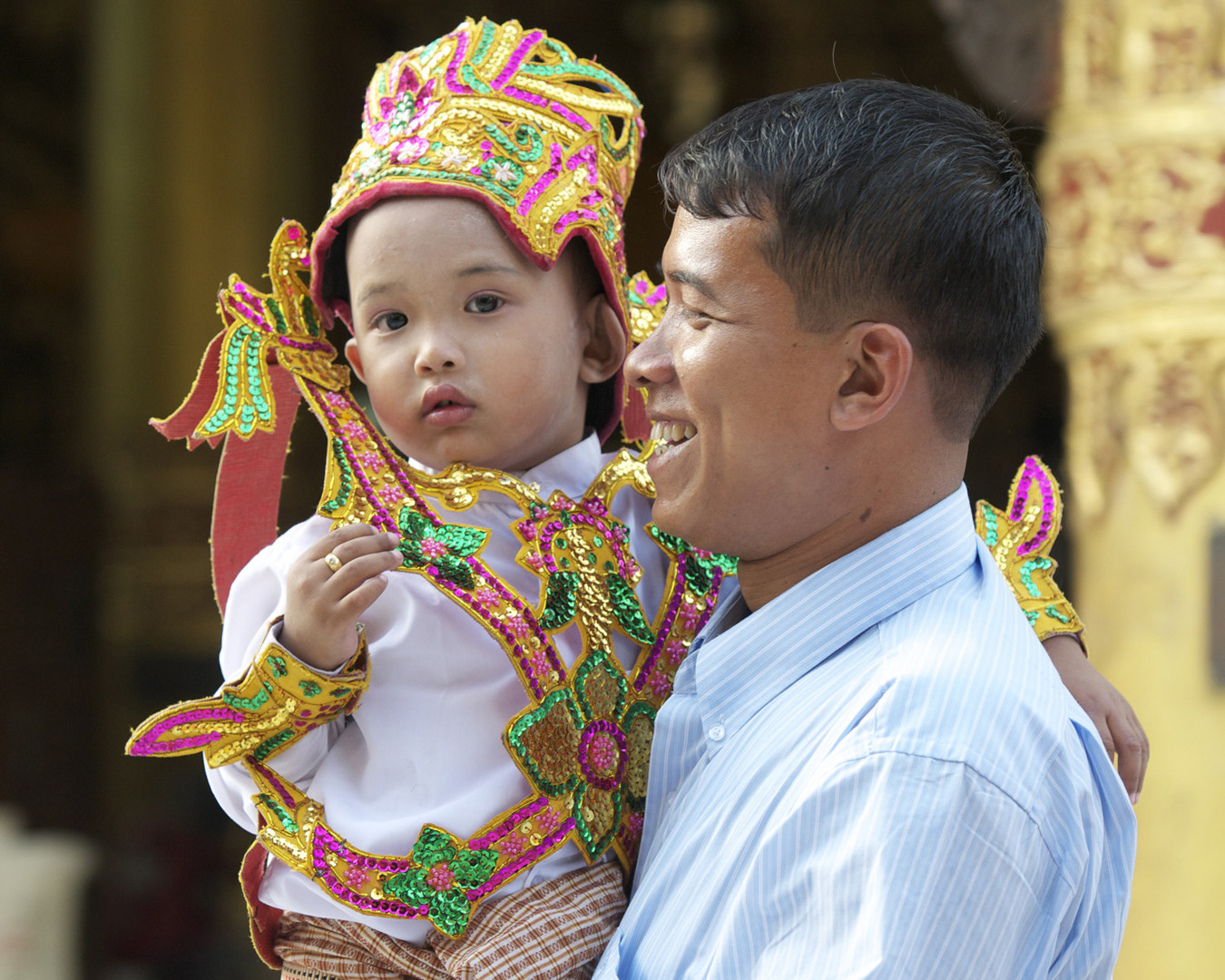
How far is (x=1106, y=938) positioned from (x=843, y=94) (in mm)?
693

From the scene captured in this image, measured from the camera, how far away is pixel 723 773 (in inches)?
45.6

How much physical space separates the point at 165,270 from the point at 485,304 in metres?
2.89

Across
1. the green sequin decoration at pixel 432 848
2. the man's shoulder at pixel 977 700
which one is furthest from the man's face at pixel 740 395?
the green sequin decoration at pixel 432 848

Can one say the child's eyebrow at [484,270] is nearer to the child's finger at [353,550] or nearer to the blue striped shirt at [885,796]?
the child's finger at [353,550]

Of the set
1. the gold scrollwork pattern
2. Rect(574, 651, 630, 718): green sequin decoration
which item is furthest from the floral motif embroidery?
the gold scrollwork pattern

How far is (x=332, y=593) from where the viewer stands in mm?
1234

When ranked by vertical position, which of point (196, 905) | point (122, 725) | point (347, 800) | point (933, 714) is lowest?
point (196, 905)

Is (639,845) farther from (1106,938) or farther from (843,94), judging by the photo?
(843,94)

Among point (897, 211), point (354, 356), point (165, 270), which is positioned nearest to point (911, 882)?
point (897, 211)

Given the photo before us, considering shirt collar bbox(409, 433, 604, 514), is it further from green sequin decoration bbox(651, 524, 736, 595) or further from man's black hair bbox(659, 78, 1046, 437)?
man's black hair bbox(659, 78, 1046, 437)

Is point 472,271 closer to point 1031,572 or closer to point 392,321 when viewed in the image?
point 392,321

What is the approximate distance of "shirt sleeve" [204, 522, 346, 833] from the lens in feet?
4.39

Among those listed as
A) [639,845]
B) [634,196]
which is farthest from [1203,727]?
[634,196]

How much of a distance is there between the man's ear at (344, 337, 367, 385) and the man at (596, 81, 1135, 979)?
14.5 inches
